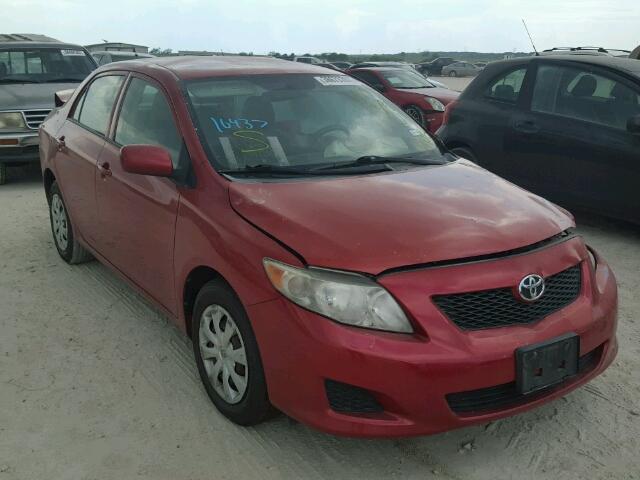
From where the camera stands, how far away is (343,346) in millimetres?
2336

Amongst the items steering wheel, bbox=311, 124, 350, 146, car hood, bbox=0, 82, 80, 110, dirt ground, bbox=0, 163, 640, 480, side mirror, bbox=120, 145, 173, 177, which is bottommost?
dirt ground, bbox=0, 163, 640, 480

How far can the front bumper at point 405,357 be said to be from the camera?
7.65 feet

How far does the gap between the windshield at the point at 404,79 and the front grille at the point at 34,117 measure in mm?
7110

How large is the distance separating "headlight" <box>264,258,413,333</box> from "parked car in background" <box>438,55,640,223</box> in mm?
3814

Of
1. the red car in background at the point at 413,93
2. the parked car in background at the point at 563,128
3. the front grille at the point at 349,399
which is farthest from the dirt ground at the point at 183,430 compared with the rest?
the red car in background at the point at 413,93

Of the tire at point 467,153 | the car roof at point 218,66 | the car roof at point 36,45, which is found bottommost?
the tire at point 467,153

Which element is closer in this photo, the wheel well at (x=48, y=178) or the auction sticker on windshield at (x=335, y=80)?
the auction sticker on windshield at (x=335, y=80)

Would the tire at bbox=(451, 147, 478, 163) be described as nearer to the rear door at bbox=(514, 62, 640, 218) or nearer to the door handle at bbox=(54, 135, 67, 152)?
the rear door at bbox=(514, 62, 640, 218)

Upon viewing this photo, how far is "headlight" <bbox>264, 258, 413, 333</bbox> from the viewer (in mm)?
2387

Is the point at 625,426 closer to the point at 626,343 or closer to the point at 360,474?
the point at 626,343

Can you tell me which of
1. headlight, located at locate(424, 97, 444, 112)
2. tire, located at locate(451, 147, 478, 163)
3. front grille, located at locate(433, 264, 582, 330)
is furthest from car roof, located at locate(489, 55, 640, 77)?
headlight, located at locate(424, 97, 444, 112)

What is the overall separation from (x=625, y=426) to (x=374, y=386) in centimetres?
134

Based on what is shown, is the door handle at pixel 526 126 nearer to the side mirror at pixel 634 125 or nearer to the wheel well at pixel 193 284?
the side mirror at pixel 634 125

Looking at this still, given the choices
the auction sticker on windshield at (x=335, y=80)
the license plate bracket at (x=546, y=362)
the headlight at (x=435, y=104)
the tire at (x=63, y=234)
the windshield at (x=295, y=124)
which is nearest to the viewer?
the license plate bracket at (x=546, y=362)
